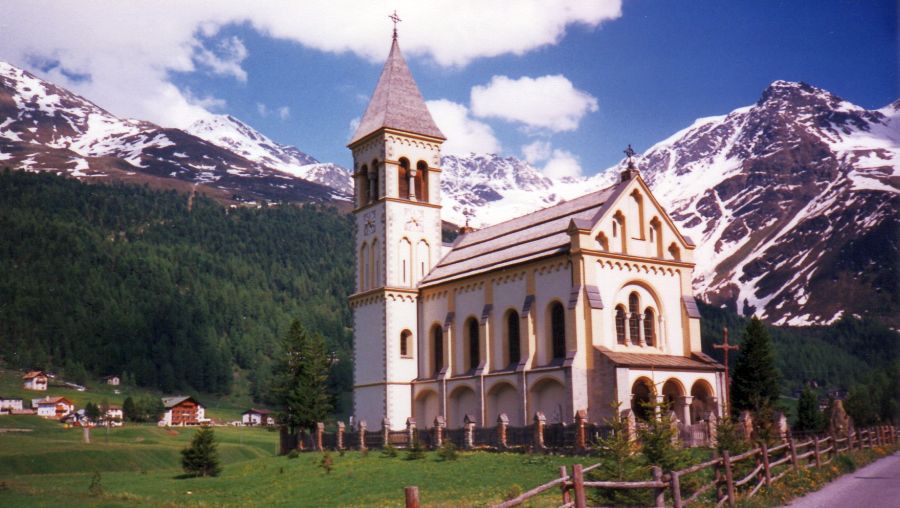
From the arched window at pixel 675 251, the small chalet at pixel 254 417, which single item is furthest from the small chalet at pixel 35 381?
the arched window at pixel 675 251

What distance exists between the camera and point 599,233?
173 feet

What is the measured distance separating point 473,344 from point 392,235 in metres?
11.5

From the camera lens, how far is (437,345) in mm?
63594

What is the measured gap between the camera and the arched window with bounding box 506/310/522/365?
184ft

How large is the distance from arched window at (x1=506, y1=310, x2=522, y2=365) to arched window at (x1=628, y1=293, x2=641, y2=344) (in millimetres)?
7104

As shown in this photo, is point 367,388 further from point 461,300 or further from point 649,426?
point 649,426

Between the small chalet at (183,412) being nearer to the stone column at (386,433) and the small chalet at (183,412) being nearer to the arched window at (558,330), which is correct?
the stone column at (386,433)

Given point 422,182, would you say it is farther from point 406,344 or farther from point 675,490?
point 675,490

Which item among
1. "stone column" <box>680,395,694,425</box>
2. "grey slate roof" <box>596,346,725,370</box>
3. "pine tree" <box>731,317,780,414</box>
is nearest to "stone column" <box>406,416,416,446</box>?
"grey slate roof" <box>596,346,725,370</box>

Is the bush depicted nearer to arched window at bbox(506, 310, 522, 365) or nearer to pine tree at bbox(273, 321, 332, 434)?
arched window at bbox(506, 310, 522, 365)

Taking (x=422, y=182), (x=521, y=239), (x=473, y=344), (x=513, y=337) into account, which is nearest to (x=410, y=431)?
(x=473, y=344)

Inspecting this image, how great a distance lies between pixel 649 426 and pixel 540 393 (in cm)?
2434

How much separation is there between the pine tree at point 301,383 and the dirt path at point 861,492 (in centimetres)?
3944

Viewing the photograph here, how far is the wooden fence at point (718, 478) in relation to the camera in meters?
21.7
